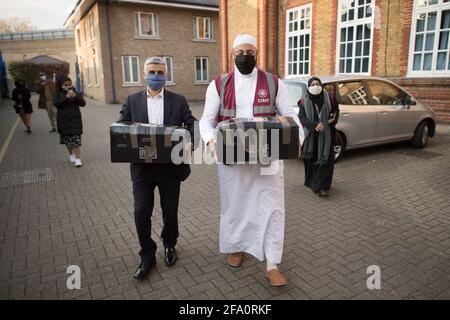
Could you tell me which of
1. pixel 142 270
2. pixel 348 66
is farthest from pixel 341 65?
pixel 142 270

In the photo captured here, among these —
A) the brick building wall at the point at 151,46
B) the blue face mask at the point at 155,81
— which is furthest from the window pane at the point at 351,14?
the brick building wall at the point at 151,46

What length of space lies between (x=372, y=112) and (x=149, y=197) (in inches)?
231

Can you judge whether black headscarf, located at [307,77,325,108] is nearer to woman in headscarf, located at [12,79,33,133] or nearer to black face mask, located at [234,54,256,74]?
black face mask, located at [234,54,256,74]

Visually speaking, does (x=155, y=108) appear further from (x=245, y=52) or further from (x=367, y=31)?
(x=367, y=31)

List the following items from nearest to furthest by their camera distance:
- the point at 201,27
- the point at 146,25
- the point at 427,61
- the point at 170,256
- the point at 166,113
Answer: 1. the point at 166,113
2. the point at 170,256
3. the point at 427,61
4. the point at 146,25
5. the point at 201,27

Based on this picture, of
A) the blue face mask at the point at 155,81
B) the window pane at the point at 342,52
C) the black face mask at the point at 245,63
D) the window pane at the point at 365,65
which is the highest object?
the window pane at the point at 342,52

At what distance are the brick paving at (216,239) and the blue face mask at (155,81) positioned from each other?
1.79 m

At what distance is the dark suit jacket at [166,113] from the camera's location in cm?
329

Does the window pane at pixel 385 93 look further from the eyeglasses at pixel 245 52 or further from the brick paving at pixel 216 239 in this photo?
the eyeglasses at pixel 245 52

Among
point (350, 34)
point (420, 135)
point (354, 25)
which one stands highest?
point (354, 25)

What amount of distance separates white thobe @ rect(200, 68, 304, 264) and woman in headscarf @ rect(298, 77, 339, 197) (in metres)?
2.28

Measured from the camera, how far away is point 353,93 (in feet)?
24.2

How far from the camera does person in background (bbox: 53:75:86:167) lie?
7023mm
